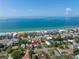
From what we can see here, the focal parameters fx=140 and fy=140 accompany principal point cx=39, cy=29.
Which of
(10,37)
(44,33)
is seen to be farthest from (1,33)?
(44,33)

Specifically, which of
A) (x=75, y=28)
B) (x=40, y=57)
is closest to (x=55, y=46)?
(x=40, y=57)

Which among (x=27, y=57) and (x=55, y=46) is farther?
(x=55, y=46)

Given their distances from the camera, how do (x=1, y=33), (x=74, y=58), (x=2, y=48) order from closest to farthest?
(x=74, y=58) → (x=2, y=48) → (x=1, y=33)

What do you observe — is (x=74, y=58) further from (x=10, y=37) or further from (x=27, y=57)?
(x=10, y=37)

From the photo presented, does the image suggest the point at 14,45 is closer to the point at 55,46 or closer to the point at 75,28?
the point at 55,46

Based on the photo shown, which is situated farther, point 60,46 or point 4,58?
point 60,46

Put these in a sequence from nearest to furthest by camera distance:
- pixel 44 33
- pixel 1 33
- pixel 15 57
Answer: pixel 15 57
pixel 1 33
pixel 44 33

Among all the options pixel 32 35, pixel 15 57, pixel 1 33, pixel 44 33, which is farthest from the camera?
pixel 44 33

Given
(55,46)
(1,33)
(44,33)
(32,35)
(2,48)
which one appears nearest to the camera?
(2,48)
